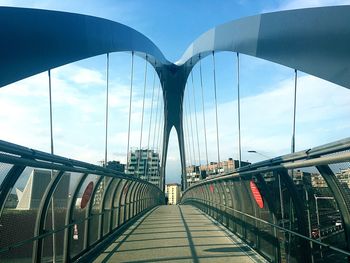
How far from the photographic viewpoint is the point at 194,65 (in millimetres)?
37969

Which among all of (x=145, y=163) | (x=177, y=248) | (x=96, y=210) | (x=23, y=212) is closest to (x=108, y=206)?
(x=96, y=210)

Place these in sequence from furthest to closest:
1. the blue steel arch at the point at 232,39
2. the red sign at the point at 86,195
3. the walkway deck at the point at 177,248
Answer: the blue steel arch at the point at 232,39, the red sign at the point at 86,195, the walkway deck at the point at 177,248

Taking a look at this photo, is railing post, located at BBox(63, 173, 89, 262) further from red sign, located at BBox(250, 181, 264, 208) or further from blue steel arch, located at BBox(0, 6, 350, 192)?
Result: blue steel arch, located at BBox(0, 6, 350, 192)

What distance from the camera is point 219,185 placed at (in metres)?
11.5

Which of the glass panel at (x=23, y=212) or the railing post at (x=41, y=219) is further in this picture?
the railing post at (x=41, y=219)

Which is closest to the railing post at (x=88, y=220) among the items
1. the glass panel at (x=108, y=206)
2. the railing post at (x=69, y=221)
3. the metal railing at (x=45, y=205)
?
the metal railing at (x=45, y=205)

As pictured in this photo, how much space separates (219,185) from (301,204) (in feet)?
23.1

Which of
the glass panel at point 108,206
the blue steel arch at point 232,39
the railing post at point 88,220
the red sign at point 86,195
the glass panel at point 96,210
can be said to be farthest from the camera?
the blue steel arch at point 232,39

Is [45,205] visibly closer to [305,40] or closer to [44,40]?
[44,40]

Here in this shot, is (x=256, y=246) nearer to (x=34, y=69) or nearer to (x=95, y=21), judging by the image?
(x=34, y=69)

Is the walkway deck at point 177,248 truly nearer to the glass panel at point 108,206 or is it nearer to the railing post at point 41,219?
the glass panel at point 108,206

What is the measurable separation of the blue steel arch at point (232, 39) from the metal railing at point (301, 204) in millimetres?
7336

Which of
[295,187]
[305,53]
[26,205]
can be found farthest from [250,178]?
[305,53]

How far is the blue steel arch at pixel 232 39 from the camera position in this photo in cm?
1257
